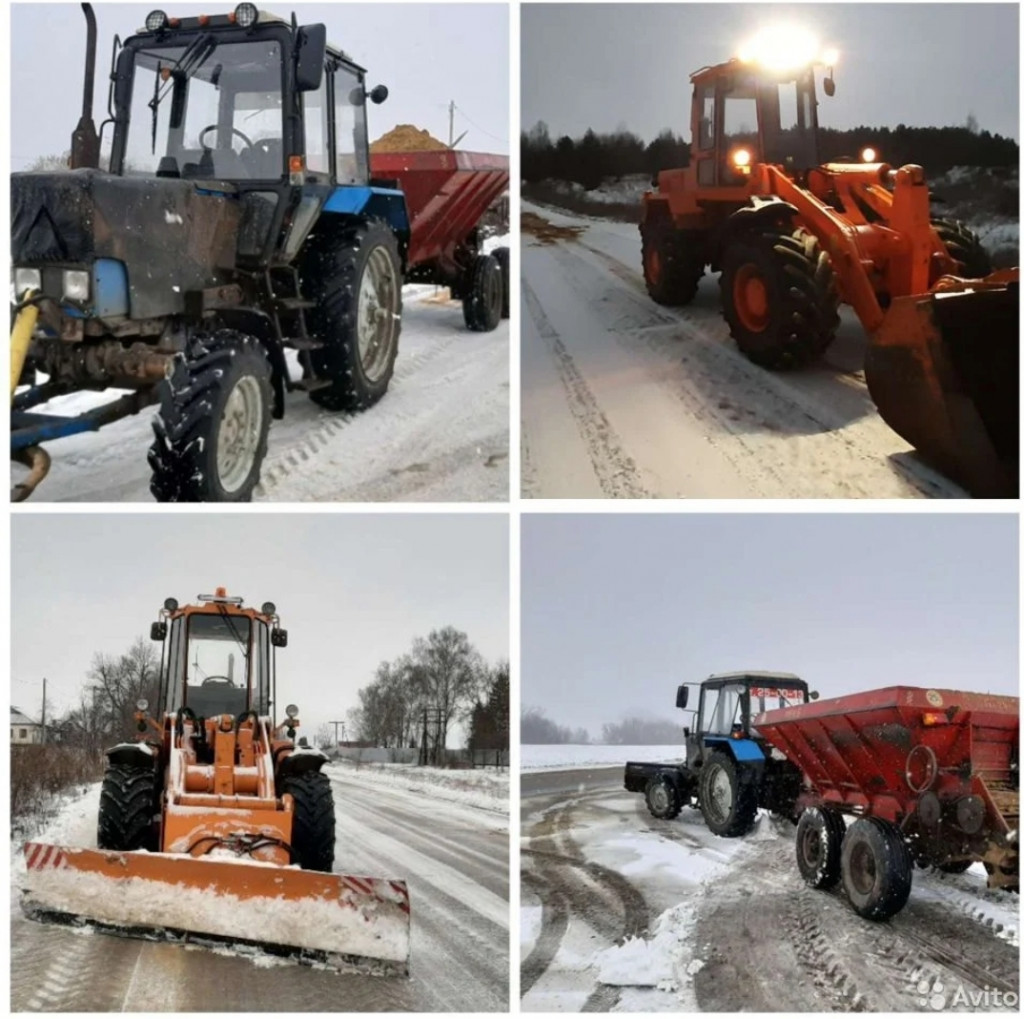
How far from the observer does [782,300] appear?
4.30 m

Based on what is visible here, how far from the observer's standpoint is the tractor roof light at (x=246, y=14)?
413cm

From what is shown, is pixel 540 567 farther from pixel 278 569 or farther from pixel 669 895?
pixel 669 895

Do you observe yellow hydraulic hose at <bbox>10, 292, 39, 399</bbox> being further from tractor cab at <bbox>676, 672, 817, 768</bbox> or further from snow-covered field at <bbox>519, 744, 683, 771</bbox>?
tractor cab at <bbox>676, 672, 817, 768</bbox>

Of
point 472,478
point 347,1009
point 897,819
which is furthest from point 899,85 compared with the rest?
point 347,1009

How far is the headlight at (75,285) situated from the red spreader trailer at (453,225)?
198 centimetres

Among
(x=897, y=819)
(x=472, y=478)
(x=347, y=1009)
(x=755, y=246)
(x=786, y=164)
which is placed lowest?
(x=347, y=1009)

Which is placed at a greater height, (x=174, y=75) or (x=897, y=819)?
(x=174, y=75)

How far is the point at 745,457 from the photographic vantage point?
13.1 ft

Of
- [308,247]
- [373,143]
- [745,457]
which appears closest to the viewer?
[745,457]

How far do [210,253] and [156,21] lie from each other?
37.3 inches

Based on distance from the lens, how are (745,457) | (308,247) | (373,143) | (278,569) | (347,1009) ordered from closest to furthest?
(347,1009)
(745,457)
(278,569)
(308,247)
(373,143)

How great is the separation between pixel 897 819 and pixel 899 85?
2756mm

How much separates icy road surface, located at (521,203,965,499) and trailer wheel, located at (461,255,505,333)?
0.91 meters

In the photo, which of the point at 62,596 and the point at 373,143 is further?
the point at 373,143
